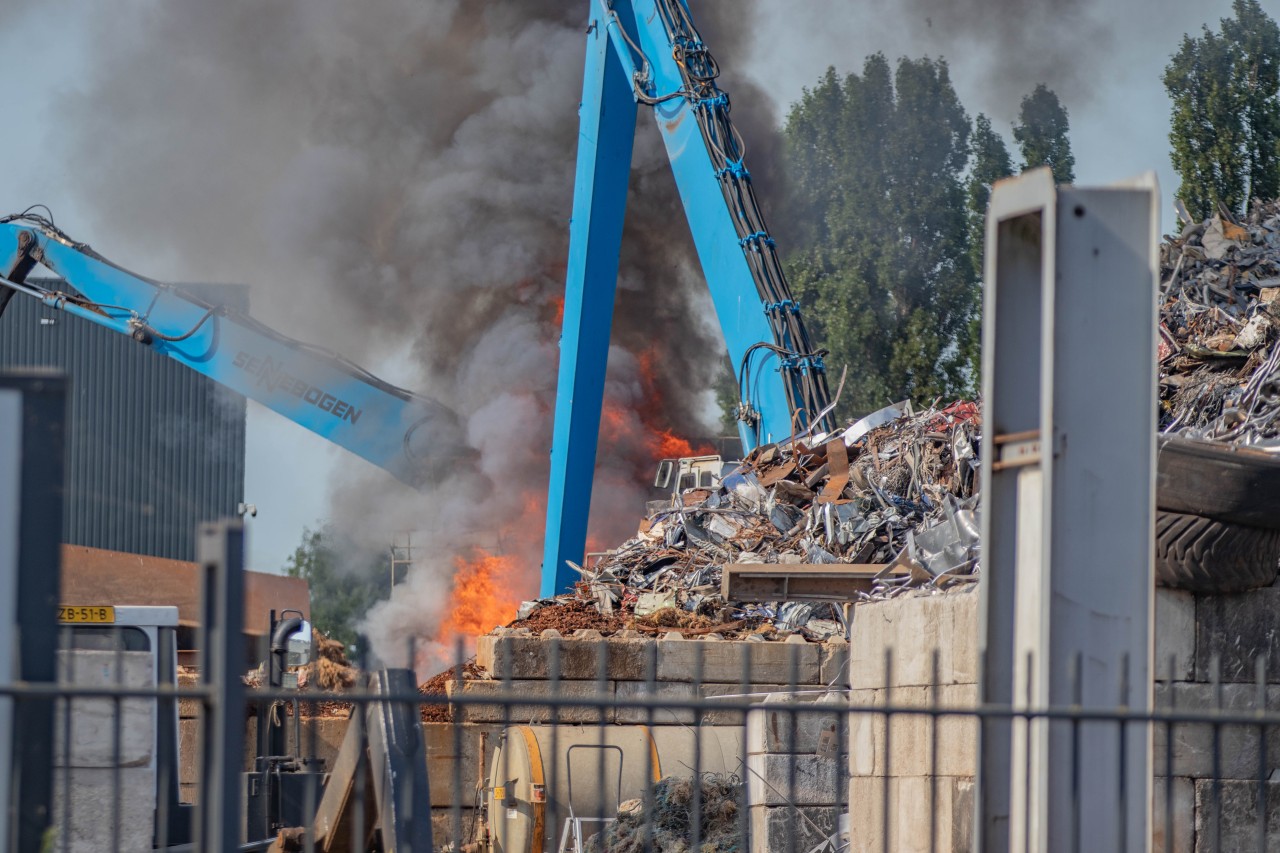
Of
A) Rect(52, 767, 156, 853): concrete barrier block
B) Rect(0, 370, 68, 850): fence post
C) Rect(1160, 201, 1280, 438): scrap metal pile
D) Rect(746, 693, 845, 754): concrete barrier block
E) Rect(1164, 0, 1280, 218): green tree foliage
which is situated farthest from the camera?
Rect(1164, 0, 1280, 218): green tree foliage

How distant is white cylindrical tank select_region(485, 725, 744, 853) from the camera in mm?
10000

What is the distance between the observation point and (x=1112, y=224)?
4.17m

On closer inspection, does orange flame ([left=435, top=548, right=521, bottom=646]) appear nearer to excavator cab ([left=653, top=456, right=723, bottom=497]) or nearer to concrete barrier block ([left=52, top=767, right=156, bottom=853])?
excavator cab ([left=653, top=456, right=723, bottom=497])

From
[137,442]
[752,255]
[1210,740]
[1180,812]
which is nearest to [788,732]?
[1180,812]

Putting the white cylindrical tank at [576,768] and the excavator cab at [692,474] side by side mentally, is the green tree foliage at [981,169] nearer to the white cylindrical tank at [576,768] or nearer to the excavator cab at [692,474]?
the excavator cab at [692,474]

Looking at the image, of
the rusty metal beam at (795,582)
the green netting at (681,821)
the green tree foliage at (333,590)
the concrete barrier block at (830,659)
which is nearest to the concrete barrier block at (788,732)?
the green netting at (681,821)

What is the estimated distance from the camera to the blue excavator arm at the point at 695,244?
15.3 metres

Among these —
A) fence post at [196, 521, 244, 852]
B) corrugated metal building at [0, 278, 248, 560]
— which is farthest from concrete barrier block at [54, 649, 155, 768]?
corrugated metal building at [0, 278, 248, 560]

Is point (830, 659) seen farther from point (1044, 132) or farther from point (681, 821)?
point (1044, 132)

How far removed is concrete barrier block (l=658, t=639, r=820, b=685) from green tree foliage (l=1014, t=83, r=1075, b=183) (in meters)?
23.1

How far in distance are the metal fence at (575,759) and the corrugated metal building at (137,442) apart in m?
23.8

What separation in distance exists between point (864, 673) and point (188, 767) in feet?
24.2

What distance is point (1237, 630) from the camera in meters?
5.48

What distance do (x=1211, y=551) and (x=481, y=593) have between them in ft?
54.4
